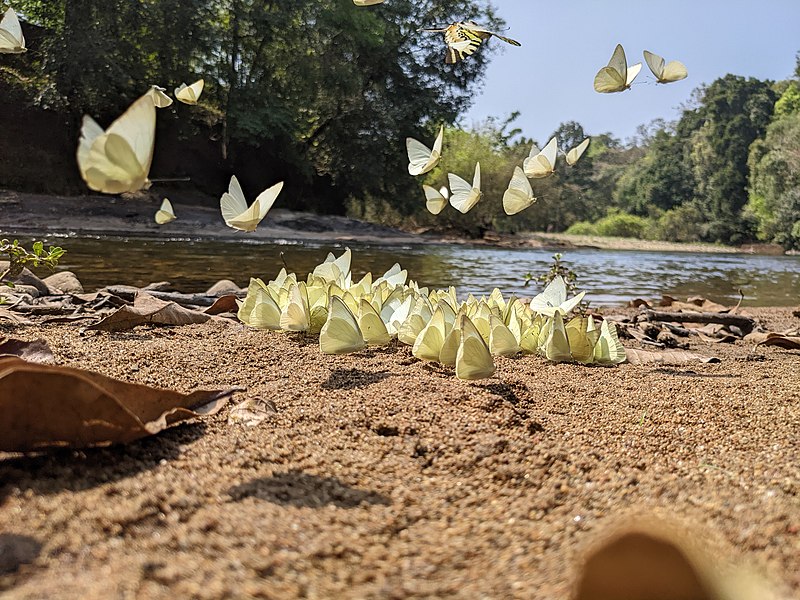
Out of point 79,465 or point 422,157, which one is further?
point 422,157

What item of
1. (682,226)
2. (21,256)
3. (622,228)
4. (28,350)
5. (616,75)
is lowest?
(28,350)

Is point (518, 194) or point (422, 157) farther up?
point (422, 157)

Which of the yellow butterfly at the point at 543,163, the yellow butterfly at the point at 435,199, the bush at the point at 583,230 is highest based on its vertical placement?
the bush at the point at 583,230

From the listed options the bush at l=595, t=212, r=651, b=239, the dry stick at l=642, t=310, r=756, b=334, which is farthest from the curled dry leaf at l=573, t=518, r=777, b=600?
the bush at l=595, t=212, r=651, b=239

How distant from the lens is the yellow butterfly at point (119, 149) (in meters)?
0.82

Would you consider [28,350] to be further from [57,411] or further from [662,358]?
[662,358]

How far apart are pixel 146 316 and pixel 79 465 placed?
57.7 inches

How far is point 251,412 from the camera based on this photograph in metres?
1.14

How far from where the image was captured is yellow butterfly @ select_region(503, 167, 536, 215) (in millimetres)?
1954

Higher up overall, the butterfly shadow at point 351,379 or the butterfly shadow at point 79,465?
the butterfly shadow at point 79,465

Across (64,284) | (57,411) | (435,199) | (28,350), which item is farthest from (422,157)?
(64,284)

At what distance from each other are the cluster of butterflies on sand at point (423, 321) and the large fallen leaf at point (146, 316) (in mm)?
321

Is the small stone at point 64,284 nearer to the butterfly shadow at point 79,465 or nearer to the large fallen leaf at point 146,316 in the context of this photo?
the large fallen leaf at point 146,316

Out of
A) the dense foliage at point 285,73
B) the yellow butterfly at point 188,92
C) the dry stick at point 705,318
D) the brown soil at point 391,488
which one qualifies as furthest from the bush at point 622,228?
the brown soil at point 391,488
